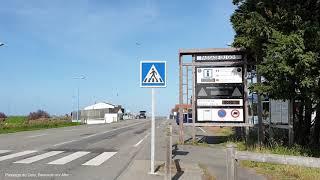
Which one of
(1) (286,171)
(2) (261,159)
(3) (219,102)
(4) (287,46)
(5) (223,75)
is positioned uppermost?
(4) (287,46)

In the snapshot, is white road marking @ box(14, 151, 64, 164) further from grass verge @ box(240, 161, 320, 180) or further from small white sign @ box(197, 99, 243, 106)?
small white sign @ box(197, 99, 243, 106)

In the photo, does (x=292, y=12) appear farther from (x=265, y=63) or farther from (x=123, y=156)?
(x=123, y=156)

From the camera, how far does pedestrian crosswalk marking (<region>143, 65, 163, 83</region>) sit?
13695mm

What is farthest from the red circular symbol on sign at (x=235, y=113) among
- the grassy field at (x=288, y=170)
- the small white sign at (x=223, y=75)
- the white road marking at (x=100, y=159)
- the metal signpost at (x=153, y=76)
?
the metal signpost at (x=153, y=76)

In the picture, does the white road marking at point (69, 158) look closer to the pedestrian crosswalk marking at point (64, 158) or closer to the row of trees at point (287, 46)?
the pedestrian crosswalk marking at point (64, 158)

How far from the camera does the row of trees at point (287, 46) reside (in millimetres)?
15875

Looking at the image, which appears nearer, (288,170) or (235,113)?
(288,170)

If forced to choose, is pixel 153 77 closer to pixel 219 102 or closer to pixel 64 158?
pixel 64 158

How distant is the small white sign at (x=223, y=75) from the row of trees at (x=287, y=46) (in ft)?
10.1

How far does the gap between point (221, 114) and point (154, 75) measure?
1117cm

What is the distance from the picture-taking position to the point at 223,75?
2434 cm

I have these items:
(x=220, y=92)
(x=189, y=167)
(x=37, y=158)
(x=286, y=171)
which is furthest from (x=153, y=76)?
(x=220, y=92)

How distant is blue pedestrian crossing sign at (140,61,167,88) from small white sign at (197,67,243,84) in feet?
35.8

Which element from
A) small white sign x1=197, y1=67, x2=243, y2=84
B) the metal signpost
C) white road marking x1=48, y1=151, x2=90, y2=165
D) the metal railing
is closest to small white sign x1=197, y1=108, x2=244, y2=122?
small white sign x1=197, y1=67, x2=243, y2=84
